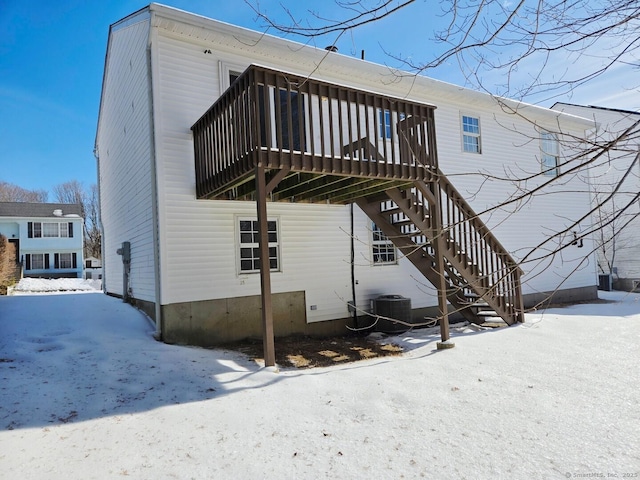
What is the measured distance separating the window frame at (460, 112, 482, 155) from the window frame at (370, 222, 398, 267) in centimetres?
355

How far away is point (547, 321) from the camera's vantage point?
880 cm

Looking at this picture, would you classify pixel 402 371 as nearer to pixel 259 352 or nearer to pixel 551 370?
pixel 551 370

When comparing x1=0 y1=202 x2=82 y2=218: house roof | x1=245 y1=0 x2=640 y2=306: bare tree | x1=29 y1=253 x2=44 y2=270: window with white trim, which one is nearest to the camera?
x1=245 y1=0 x2=640 y2=306: bare tree

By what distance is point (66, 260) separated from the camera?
29.0 metres

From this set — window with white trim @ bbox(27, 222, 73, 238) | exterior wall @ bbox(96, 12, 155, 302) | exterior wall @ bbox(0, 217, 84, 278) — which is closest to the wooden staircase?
exterior wall @ bbox(96, 12, 155, 302)

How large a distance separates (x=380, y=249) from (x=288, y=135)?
478 cm

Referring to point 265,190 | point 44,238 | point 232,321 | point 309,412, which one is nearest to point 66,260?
point 44,238

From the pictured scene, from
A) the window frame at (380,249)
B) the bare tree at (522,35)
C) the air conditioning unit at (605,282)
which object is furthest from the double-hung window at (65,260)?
the air conditioning unit at (605,282)

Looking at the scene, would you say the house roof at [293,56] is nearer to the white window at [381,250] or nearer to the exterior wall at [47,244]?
the white window at [381,250]

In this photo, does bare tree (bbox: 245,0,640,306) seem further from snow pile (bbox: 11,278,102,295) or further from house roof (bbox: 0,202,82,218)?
house roof (bbox: 0,202,82,218)

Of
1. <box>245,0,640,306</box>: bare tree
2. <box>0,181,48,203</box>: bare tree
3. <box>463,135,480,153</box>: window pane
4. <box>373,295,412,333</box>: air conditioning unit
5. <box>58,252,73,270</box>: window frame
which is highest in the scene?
<box>0,181,48,203</box>: bare tree

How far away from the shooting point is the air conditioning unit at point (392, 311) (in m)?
8.58

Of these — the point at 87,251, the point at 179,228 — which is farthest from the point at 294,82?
the point at 87,251

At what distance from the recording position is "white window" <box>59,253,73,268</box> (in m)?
28.8
